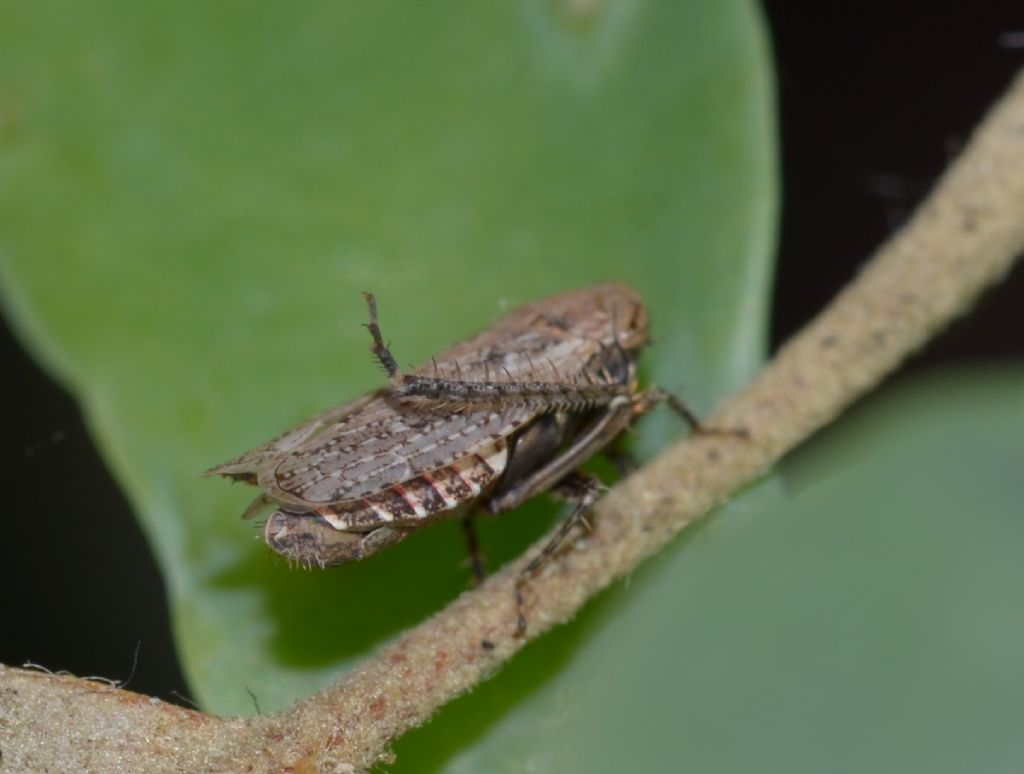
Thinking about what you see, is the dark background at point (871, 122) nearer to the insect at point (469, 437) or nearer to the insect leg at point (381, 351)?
the insect at point (469, 437)

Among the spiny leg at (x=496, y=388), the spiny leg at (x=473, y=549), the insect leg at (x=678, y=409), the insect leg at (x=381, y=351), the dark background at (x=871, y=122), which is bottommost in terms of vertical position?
the spiny leg at (x=473, y=549)

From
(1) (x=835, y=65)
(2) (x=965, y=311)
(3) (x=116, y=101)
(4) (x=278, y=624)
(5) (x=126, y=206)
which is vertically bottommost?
(4) (x=278, y=624)

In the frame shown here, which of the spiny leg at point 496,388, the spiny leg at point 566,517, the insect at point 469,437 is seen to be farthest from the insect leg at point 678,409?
the spiny leg at point 566,517

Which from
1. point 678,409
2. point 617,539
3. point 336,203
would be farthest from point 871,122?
point 617,539

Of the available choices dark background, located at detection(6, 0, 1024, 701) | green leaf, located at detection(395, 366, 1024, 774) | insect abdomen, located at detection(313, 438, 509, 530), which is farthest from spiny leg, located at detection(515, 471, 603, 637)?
dark background, located at detection(6, 0, 1024, 701)

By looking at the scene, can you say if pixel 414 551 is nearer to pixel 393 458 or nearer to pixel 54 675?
pixel 393 458

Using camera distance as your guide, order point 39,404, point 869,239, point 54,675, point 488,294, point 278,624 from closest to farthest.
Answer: point 54,675 < point 278,624 < point 488,294 < point 39,404 < point 869,239

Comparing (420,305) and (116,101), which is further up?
(116,101)

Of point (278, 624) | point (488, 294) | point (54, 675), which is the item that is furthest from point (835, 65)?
point (54, 675)
